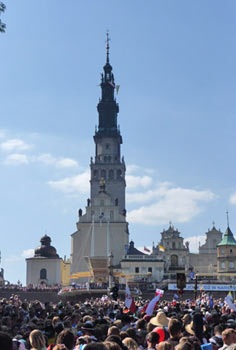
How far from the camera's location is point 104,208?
102 m

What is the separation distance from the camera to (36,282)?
95.2 meters

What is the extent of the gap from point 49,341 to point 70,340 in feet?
15.4

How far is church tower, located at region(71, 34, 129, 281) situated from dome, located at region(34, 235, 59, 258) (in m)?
3.79

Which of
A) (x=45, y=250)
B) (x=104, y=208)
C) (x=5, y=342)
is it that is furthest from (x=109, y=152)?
(x=5, y=342)

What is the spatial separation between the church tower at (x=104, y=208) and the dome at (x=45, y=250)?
3.79 m

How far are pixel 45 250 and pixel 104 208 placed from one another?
40.2 feet

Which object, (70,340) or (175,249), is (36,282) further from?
(70,340)

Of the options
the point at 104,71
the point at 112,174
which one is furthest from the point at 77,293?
the point at 104,71

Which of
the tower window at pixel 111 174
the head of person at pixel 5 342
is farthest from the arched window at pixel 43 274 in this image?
the head of person at pixel 5 342

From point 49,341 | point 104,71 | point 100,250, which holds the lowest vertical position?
point 49,341

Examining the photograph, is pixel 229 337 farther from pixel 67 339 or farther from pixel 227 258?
pixel 227 258

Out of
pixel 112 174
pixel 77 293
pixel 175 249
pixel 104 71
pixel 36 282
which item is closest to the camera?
pixel 77 293

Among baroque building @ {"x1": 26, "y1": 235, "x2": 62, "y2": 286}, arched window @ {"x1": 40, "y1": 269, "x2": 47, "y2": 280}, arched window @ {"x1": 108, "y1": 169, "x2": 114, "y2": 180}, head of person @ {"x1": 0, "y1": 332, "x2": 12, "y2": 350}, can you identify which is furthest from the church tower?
head of person @ {"x1": 0, "y1": 332, "x2": 12, "y2": 350}

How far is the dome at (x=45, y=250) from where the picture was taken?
97906 mm
